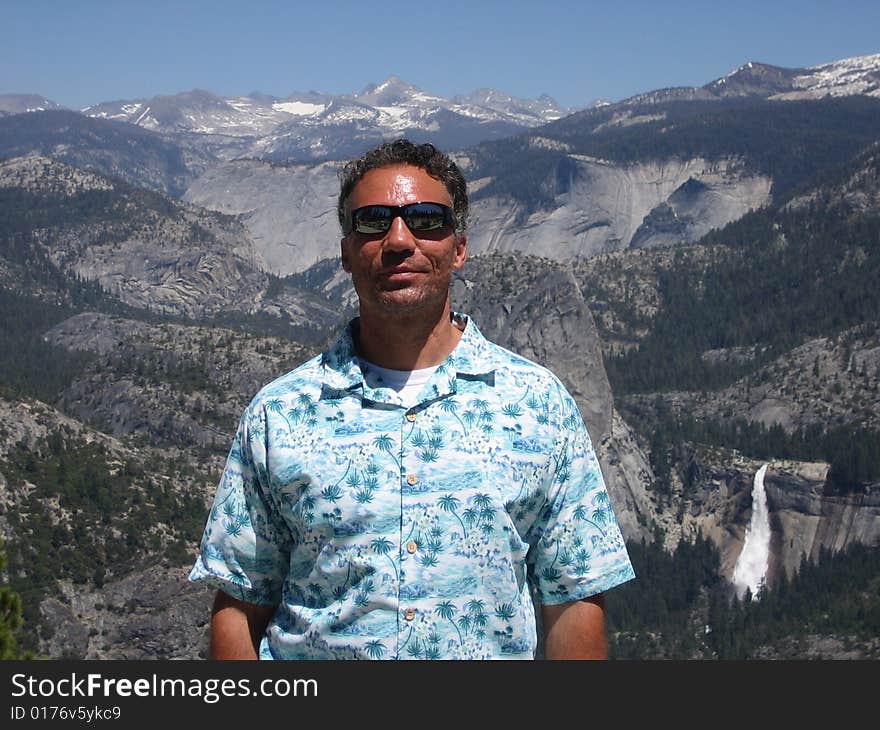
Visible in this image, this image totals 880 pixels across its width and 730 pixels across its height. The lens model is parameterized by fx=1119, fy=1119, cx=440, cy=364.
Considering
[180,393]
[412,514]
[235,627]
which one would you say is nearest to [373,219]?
[412,514]

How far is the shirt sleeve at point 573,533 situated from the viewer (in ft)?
31.1

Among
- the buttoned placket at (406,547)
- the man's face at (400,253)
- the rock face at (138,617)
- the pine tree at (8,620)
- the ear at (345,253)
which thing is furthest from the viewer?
the rock face at (138,617)

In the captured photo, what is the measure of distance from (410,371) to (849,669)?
4.44 meters

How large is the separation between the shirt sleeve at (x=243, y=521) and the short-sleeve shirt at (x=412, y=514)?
12 mm

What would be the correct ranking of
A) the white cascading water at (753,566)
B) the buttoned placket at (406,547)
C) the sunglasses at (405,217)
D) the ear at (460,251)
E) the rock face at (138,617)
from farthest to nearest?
the white cascading water at (753,566) → the rock face at (138,617) → the ear at (460,251) → the sunglasses at (405,217) → the buttoned placket at (406,547)

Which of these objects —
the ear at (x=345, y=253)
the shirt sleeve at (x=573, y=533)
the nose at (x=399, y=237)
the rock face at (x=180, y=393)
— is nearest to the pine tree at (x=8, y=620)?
the ear at (x=345, y=253)

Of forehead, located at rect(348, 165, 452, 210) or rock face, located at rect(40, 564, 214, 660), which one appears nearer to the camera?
forehead, located at rect(348, 165, 452, 210)

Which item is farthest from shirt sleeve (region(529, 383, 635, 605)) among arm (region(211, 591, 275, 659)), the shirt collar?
arm (region(211, 591, 275, 659))

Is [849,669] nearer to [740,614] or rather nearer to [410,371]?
[410,371]

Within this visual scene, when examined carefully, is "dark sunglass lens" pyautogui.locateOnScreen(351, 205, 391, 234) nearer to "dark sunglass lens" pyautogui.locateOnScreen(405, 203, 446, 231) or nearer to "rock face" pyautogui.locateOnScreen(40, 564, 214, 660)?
"dark sunglass lens" pyautogui.locateOnScreen(405, 203, 446, 231)

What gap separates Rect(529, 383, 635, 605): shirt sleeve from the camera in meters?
9.47

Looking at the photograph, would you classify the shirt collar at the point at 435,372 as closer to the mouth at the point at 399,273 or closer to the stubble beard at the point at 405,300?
the stubble beard at the point at 405,300

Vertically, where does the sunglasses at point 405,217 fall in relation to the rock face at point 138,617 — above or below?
above

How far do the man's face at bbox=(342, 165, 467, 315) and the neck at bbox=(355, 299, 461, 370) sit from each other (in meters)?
0.09
